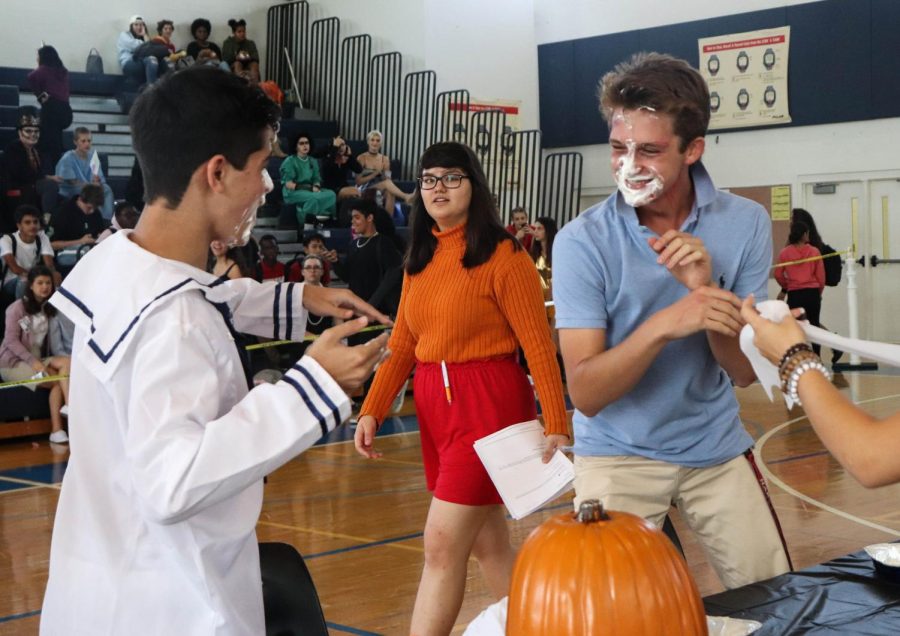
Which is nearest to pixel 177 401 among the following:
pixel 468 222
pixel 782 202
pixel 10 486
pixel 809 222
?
pixel 468 222

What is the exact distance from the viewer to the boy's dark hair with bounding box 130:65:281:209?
1993 mm

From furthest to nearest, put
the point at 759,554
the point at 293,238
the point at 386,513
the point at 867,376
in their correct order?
the point at 293,238 → the point at 867,376 → the point at 386,513 → the point at 759,554

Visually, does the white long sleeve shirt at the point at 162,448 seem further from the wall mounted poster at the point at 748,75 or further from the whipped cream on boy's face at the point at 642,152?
the wall mounted poster at the point at 748,75

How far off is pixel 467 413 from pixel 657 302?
126 centimetres

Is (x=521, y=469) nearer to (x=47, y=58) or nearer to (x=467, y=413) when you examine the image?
(x=467, y=413)

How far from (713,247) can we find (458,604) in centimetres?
160

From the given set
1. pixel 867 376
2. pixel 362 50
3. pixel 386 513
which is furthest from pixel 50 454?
pixel 362 50

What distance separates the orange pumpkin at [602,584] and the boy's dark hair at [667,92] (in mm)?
1155

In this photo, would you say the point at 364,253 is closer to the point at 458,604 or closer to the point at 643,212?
the point at 458,604

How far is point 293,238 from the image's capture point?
48.0ft

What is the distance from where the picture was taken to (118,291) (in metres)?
1.92

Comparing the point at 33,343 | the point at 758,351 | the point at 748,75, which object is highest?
the point at 748,75

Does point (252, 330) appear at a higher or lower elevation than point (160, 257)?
lower

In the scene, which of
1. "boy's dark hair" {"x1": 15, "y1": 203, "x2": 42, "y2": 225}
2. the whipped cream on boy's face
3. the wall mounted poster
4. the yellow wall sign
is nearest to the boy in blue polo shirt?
the whipped cream on boy's face
